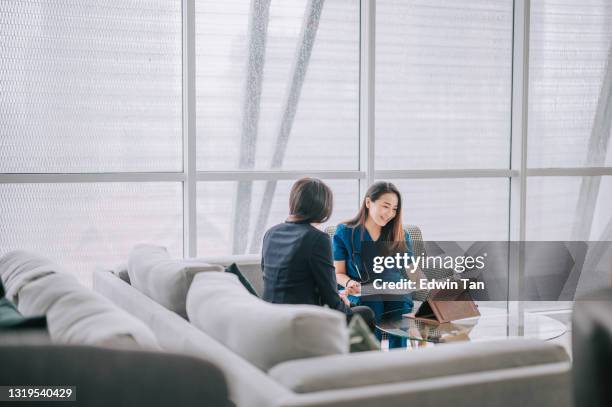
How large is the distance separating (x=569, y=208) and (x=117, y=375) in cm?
505

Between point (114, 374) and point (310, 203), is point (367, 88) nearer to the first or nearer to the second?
point (310, 203)

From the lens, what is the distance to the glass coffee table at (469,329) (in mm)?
3172

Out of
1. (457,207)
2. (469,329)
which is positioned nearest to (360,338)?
(469,329)

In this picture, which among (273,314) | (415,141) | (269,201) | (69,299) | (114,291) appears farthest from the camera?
(415,141)

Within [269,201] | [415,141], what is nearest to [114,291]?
[269,201]

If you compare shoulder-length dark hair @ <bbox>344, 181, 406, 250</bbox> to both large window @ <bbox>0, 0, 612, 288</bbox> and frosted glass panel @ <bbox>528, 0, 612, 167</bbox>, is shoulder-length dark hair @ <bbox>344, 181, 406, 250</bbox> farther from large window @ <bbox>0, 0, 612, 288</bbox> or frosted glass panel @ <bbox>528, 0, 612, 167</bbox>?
frosted glass panel @ <bbox>528, 0, 612, 167</bbox>

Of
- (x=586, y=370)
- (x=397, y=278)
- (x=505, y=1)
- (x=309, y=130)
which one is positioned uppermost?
(x=505, y=1)

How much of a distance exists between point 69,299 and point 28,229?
246 cm

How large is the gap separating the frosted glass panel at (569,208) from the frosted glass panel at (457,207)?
26 cm

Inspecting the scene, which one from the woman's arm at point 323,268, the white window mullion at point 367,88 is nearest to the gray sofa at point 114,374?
the woman's arm at point 323,268

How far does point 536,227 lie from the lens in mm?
5754

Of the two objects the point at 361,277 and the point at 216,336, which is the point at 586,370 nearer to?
the point at 216,336

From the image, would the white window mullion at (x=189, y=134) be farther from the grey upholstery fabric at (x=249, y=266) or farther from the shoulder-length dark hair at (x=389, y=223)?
the shoulder-length dark hair at (x=389, y=223)

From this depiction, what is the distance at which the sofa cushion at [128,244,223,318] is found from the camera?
8.57ft
